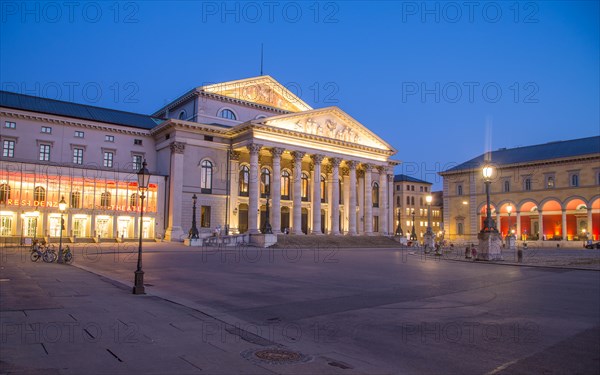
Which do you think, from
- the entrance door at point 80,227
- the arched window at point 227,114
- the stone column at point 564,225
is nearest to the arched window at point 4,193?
the entrance door at point 80,227

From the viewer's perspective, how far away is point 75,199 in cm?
4691

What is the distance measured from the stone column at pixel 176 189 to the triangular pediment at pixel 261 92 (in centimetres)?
935

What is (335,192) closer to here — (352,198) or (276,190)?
(352,198)

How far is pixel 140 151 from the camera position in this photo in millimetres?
55625

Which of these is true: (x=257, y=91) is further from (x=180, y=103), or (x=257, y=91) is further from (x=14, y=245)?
(x=14, y=245)

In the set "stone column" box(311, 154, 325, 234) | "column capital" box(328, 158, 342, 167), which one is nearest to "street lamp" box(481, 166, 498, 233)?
"stone column" box(311, 154, 325, 234)

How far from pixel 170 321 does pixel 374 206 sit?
64.0m

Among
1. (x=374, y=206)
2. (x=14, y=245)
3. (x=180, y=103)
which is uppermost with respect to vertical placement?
(x=180, y=103)

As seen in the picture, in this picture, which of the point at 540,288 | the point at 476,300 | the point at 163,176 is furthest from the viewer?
the point at 163,176

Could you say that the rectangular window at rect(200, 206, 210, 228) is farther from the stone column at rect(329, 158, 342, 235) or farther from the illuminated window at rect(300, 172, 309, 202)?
Result: the stone column at rect(329, 158, 342, 235)

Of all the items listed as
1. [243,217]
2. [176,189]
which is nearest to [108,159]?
[176,189]

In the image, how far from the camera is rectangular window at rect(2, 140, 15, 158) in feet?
156

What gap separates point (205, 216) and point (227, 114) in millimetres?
13974

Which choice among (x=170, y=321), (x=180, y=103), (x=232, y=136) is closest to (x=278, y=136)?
(x=232, y=136)
